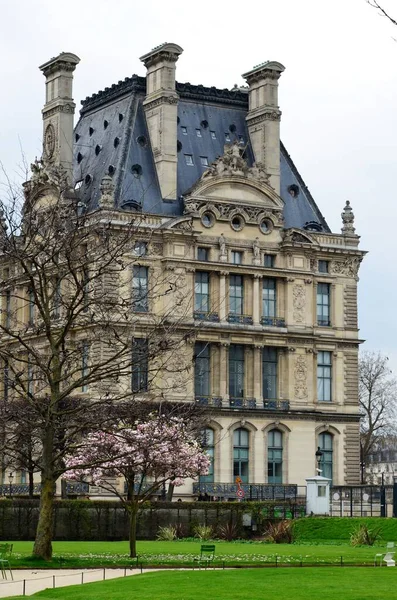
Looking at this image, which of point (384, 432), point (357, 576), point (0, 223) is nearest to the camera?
point (357, 576)

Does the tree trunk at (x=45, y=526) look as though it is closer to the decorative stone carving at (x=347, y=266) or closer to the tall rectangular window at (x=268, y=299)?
the tall rectangular window at (x=268, y=299)

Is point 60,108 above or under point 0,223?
above

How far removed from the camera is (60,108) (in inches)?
3516

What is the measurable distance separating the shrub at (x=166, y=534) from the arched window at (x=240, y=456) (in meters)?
21.8

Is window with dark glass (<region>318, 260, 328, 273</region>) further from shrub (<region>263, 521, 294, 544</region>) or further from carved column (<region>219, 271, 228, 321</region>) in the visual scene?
shrub (<region>263, 521, 294, 544</region>)

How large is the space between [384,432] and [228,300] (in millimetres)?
63498

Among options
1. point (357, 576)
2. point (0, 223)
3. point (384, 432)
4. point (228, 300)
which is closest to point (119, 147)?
point (228, 300)

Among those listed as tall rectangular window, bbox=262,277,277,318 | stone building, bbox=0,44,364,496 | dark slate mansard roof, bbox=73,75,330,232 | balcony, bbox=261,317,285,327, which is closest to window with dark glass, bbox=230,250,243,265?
stone building, bbox=0,44,364,496

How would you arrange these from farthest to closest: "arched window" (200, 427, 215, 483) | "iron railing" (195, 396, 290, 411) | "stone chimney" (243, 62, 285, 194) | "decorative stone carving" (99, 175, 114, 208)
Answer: "stone chimney" (243, 62, 285, 194) → "iron railing" (195, 396, 290, 411) → "arched window" (200, 427, 215, 483) → "decorative stone carving" (99, 175, 114, 208)

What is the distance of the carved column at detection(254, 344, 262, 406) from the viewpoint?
89438mm

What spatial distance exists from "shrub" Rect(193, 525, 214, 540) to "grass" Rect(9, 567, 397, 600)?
75.0ft

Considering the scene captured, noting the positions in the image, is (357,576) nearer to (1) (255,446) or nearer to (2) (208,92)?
(1) (255,446)

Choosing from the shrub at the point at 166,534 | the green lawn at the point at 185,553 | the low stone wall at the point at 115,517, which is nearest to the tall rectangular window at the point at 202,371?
the low stone wall at the point at 115,517

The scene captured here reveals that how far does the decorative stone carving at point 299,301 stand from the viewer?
91375mm
